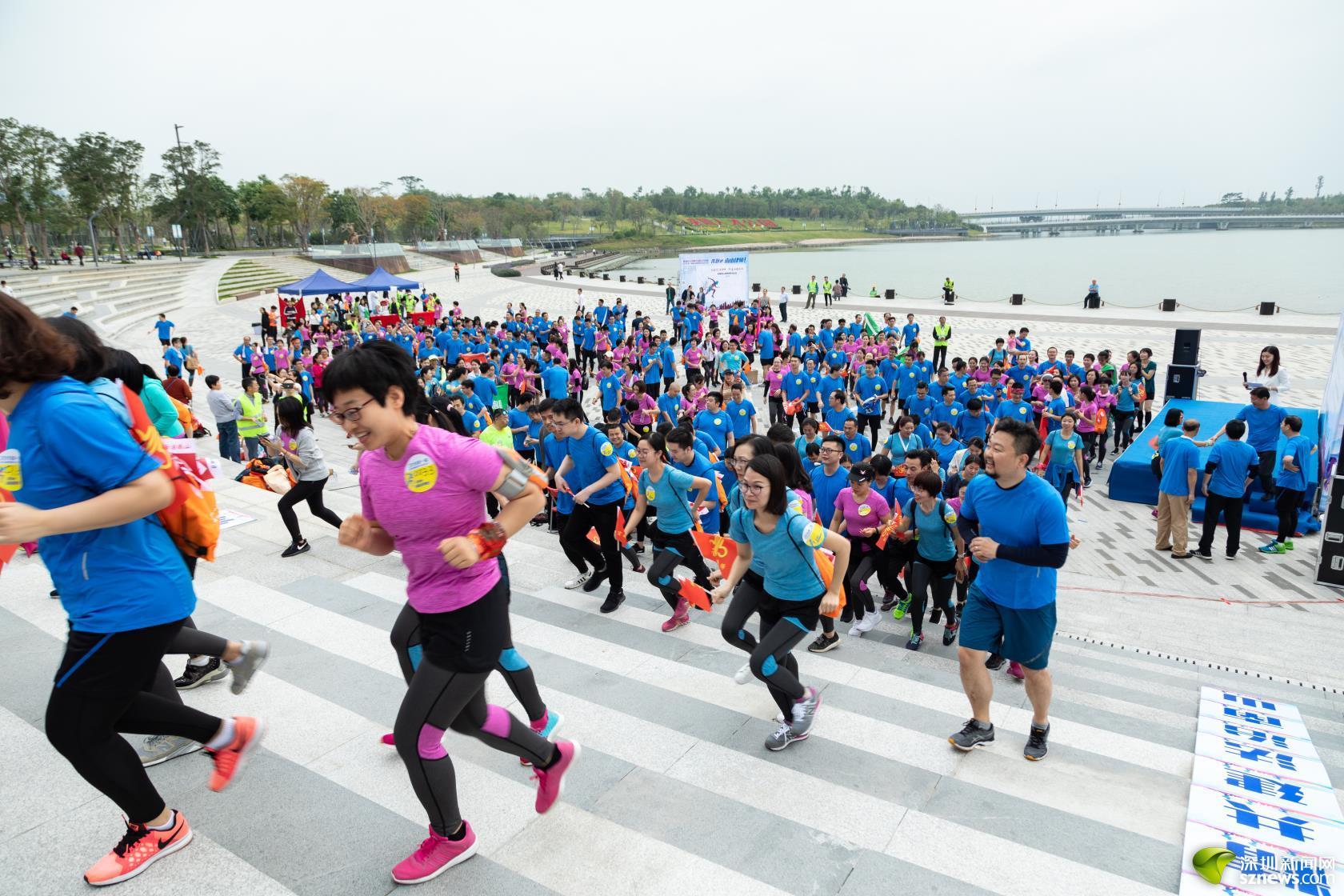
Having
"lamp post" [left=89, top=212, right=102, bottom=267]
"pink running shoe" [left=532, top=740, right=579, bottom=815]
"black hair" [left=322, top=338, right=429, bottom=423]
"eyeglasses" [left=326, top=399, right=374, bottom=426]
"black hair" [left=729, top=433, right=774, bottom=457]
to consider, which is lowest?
"pink running shoe" [left=532, top=740, right=579, bottom=815]

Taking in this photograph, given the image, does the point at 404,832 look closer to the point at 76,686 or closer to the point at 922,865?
the point at 76,686

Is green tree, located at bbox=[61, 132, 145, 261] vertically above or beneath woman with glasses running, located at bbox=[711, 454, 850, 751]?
above

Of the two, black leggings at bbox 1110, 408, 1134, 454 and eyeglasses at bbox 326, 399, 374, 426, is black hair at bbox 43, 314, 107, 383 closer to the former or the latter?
eyeglasses at bbox 326, 399, 374, 426

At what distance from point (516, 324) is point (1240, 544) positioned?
56.1 ft

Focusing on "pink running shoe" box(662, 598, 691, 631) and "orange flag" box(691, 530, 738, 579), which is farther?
"orange flag" box(691, 530, 738, 579)

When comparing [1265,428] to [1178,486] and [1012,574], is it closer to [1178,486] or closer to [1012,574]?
[1178,486]

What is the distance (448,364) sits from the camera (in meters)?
18.2

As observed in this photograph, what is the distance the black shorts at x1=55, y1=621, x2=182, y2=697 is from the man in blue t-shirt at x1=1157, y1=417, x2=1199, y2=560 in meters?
9.48

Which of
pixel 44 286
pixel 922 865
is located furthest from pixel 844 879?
pixel 44 286

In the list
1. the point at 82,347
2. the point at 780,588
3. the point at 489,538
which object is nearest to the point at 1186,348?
the point at 780,588

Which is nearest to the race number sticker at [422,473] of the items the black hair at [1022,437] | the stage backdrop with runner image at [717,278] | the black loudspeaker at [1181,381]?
the black hair at [1022,437]

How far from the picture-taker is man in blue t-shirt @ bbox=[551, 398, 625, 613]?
6.07 m

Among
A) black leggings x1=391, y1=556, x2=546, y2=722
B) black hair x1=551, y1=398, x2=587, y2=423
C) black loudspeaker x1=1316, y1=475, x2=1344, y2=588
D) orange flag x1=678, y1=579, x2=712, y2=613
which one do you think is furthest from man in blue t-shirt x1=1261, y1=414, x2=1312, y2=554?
black leggings x1=391, y1=556, x2=546, y2=722

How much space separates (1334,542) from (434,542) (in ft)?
28.6
